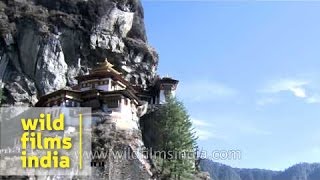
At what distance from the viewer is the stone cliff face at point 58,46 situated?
62.1m

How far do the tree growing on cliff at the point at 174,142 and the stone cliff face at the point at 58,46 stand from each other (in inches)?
687

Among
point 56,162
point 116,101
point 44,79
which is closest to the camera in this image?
point 56,162

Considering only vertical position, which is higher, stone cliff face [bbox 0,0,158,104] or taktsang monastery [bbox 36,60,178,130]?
stone cliff face [bbox 0,0,158,104]

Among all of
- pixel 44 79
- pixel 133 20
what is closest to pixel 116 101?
pixel 44 79

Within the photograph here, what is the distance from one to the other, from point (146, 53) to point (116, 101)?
852 inches

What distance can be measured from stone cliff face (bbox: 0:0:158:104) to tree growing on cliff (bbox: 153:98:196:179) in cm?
1745

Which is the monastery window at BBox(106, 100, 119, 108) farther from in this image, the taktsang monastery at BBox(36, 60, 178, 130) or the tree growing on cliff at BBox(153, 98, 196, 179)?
the tree growing on cliff at BBox(153, 98, 196, 179)

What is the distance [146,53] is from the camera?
6738cm

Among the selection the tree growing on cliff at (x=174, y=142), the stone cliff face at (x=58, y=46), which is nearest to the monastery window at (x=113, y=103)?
the tree growing on cliff at (x=174, y=142)

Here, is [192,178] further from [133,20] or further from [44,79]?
[133,20]

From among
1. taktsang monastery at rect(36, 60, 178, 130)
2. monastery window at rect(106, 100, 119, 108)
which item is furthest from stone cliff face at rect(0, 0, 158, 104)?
monastery window at rect(106, 100, 119, 108)

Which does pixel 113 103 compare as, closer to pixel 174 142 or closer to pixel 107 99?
pixel 107 99

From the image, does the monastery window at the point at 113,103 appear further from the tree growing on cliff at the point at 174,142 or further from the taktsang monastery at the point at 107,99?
the tree growing on cliff at the point at 174,142

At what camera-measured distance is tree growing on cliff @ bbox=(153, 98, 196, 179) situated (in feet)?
137
